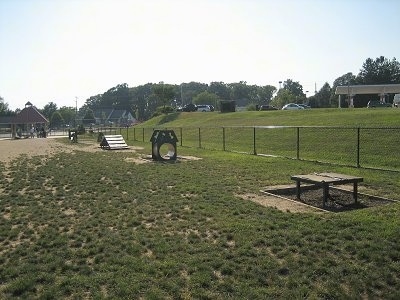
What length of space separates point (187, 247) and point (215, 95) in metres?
113

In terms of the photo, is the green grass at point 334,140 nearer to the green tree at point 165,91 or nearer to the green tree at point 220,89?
the green tree at point 165,91

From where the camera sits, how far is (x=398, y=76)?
10275cm

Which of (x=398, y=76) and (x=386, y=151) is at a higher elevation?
(x=398, y=76)

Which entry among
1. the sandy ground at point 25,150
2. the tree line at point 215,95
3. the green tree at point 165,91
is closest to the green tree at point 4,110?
the tree line at point 215,95

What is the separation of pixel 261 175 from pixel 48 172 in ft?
21.2

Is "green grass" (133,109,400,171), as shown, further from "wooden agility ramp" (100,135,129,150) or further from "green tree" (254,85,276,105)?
"green tree" (254,85,276,105)

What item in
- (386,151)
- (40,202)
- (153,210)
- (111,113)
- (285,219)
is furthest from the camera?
(111,113)

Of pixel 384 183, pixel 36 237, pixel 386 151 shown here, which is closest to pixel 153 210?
pixel 36 237

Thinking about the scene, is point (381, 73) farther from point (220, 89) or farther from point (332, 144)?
point (332, 144)

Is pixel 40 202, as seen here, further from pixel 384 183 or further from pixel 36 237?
pixel 384 183

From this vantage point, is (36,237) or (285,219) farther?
(285,219)

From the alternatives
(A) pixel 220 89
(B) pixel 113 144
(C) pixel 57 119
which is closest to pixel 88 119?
(C) pixel 57 119

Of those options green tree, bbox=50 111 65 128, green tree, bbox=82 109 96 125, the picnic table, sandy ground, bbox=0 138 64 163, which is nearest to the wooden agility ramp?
sandy ground, bbox=0 138 64 163

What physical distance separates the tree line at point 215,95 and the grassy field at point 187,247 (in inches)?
3016
